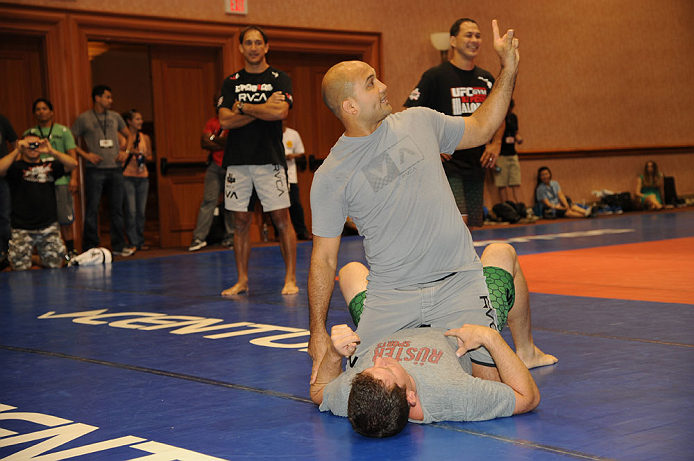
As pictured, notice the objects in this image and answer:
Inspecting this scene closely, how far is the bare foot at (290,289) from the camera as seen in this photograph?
20.2 ft

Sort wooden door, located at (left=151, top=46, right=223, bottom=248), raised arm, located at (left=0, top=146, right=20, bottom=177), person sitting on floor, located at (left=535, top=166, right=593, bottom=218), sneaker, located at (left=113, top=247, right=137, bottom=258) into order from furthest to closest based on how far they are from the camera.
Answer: person sitting on floor, located at (left=535, top=166, right=593, bottom=218), wooden door, located at (left=151, top=46, right=223, bottom=248), sneaker, located at (left=113, top=247, right=137, bottom=258), raised arm, located at (left=0, top=146, right=20, bottom=177)

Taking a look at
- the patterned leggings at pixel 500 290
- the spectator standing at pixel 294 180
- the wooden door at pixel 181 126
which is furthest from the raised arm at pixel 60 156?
the patterned leggings at pixel 500 290

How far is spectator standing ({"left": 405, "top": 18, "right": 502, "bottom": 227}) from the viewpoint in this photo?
573 cm

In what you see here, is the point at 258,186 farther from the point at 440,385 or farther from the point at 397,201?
the point at 440,385

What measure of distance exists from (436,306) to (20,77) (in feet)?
27.7

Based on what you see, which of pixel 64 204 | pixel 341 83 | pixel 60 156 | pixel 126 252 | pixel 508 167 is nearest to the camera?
pixel 341 83

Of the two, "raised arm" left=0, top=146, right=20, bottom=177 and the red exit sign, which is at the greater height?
the red exit sign

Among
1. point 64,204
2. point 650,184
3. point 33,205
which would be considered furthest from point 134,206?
point 650,184

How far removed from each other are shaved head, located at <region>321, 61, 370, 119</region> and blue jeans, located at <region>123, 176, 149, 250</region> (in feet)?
25.9

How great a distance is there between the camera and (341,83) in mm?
3057

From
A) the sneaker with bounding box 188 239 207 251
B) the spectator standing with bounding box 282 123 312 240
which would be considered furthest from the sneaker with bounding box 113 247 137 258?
the spectator standing with bounding box 282 123 312 240

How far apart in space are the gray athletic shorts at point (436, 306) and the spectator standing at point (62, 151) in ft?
22.0

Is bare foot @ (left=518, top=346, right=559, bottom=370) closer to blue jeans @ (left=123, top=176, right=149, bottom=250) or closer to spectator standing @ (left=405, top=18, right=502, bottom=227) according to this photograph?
spectator standing @ (left=405, top=18, right=502, bottom=227)

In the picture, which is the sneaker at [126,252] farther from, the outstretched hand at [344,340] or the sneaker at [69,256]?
the outstretched hand at [344,340]
